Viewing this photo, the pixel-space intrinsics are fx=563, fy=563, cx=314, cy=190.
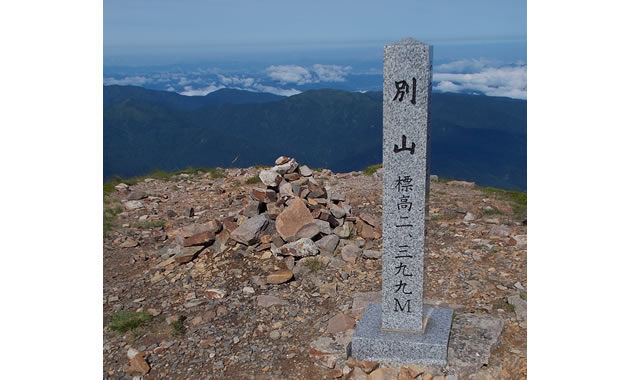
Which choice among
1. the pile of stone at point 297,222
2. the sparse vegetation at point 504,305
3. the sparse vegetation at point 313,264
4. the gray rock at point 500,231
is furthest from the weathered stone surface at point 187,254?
the gray rock at point 500,231

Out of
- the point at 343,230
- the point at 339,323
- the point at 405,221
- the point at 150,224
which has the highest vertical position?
the point at 405,221

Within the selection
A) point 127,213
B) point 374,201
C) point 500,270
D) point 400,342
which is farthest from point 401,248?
point 127,213

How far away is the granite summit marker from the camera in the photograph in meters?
6.03

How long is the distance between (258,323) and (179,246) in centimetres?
328

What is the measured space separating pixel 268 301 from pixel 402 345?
103 inches

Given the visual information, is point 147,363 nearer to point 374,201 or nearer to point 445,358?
point 445,358

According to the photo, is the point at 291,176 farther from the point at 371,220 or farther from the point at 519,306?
the point at 519,306

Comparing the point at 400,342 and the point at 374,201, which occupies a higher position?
the point at 374,201

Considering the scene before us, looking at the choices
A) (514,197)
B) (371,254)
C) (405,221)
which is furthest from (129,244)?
(514,197)

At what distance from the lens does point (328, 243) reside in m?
9.87

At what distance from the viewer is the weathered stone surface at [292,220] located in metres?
10.0

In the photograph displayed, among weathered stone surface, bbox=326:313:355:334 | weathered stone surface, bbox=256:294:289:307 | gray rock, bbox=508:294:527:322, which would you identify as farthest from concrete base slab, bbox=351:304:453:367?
weathered stone surface, bbox=256:294:289:307

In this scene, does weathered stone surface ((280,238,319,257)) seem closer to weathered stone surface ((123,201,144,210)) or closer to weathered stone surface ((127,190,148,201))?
weathered stone surface ((123,201,144,210))

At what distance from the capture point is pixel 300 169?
12.5 meters
